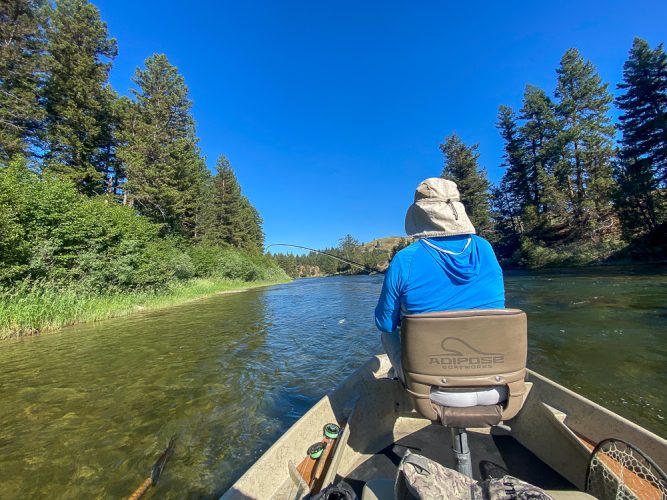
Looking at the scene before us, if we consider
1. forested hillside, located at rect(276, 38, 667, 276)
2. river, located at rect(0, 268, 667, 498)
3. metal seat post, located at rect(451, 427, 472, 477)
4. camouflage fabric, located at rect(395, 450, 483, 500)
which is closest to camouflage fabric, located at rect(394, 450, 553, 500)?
camouflage fabric, located at rect(395, 450, 483, 500)

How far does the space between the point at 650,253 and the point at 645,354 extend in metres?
24.0

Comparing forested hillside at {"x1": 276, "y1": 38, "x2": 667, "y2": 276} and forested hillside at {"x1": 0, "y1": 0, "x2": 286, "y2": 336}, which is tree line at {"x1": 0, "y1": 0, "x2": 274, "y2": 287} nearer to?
forested hillside at {"x1": 0, "y1": 0, "x2": 286, "y2": 336}

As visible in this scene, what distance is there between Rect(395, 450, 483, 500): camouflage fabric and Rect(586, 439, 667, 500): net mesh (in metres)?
1.04

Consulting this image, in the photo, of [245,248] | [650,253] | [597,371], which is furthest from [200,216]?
[650,253]

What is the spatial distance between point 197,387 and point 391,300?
4546mm

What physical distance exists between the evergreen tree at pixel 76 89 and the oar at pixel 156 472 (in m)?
25.6

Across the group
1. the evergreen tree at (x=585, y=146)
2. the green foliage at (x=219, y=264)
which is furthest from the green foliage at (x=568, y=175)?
the green foliage at (x=219, y=264)

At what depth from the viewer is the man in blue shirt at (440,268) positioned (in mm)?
2037

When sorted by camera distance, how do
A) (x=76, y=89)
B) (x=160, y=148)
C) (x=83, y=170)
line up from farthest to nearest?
(x=160, y=148), (x=83, y=170), (x=76, y=89)

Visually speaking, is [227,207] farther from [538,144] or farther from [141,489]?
[141,489]

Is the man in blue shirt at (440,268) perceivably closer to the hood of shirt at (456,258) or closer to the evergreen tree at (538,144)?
the hood of shirt at (456,258)

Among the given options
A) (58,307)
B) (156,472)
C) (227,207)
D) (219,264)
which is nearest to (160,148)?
(219,264)

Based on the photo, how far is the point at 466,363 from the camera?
5.44 feet

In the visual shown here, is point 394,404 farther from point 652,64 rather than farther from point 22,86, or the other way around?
point 652,64
